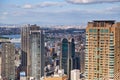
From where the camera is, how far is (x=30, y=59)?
Result: 63.5 ft

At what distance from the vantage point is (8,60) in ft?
59.6

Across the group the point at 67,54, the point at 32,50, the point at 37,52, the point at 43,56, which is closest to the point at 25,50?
the point at 37,52

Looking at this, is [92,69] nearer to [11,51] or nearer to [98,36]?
[98,36]

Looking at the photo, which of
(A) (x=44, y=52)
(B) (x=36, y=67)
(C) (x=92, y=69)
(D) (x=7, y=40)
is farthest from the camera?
(A) (x=44, y=52)

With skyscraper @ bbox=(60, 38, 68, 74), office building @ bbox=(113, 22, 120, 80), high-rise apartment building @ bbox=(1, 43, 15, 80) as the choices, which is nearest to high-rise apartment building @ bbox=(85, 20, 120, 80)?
office building @ bbox=(113, 22, 120, 80)

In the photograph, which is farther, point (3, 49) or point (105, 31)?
point (3, 49)

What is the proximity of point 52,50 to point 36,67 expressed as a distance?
2.13 meters

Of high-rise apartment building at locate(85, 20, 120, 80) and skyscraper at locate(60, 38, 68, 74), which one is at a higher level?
high-rise apartment building at locate(85, 20, 120, 80)

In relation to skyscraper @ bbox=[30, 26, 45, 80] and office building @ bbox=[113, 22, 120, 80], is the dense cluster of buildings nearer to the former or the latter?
skyscraper @ bbox=[30, 26, 45, 80]

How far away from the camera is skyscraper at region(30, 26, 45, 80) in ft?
62.1

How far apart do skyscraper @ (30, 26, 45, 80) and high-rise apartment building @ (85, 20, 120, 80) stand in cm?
1007

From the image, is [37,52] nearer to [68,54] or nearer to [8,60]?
[68,54]

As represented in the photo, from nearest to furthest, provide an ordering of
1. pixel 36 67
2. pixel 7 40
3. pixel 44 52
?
1. pixel 7 40
2. pixel 36 67
3. pixel 44 52

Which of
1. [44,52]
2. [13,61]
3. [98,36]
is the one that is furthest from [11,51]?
[98,36]
